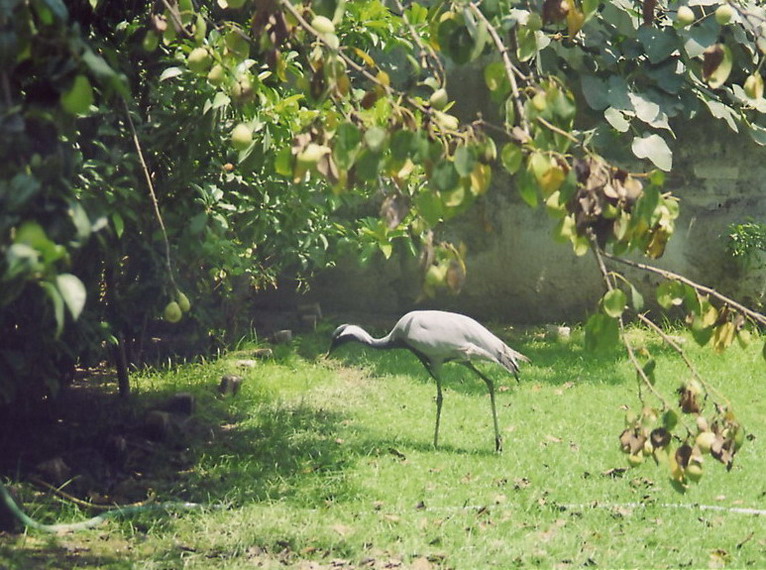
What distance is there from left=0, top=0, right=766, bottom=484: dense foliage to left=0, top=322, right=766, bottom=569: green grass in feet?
2.33

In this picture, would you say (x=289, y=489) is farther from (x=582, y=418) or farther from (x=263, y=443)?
(x=582, y=418)

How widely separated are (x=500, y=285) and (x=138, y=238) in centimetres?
425

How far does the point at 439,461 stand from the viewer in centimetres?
541

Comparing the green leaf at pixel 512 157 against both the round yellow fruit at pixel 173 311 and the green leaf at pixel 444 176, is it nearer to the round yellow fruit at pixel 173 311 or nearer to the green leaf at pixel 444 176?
the green leaf at pixel 444 176

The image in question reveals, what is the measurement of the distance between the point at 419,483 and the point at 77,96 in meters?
3.54

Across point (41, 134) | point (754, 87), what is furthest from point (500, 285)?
point (41, 134)

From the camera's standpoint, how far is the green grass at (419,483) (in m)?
4.25

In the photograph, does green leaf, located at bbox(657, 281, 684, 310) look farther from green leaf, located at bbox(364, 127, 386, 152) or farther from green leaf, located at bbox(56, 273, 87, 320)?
green leaf, located at bbox(56, 273, 87, 320)

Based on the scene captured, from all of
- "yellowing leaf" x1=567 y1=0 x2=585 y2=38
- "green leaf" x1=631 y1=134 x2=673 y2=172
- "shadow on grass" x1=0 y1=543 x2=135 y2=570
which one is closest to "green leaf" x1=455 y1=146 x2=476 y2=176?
"yellowing leaf" x1=567 y1=0 x2=585 y2=38

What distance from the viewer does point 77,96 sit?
6.05 feet

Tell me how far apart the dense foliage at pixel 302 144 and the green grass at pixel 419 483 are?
2.33ft

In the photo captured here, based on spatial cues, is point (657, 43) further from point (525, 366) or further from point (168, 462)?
point (168, 462)

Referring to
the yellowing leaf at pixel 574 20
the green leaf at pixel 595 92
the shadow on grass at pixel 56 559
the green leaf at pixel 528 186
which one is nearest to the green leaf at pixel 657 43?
the green leaf at pixel 595 92

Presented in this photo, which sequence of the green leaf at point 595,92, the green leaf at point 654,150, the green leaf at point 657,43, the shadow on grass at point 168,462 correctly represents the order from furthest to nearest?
the green leaf at point 595,92
the green leaf at point 657,43
the green leaf at point 654,150
the shadow on grass at point 168,462
